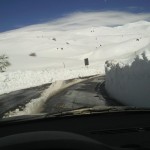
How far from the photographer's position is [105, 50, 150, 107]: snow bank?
510 inches

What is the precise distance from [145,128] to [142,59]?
9944 mm

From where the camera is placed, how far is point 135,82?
568 inches

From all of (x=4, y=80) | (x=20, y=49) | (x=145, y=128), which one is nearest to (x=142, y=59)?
(x=145, y=128)

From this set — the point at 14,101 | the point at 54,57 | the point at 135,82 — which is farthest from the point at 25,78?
the point at 54,57

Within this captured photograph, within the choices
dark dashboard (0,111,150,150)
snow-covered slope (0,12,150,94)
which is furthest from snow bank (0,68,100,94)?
dark dashboard (0,111,150,150)

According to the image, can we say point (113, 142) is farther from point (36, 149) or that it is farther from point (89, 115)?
point (89, 115)

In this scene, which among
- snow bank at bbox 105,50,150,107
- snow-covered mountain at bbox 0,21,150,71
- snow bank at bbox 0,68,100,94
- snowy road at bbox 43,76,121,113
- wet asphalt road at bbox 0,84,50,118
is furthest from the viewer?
snow-covered mountain at bbox 0,21,150,71

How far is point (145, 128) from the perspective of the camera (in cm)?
382

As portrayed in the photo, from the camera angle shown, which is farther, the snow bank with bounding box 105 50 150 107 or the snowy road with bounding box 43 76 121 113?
the snowy road with bounding box 43 76 121 113

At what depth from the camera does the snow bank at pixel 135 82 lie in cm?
1296

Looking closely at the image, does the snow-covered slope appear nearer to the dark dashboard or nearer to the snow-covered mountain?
the snow-covered mountain

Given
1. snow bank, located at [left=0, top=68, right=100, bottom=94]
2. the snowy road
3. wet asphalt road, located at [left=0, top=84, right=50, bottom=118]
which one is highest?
snow bank, located at [left=0, top=68, right=100, bottom=94]

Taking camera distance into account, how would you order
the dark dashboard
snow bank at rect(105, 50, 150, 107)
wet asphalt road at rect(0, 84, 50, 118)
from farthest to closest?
1. wet asphalt road at rect(0, 84, 50, 118)
2. snow bank at rect(105, 50, 150, 107)
3. the dark dashboard

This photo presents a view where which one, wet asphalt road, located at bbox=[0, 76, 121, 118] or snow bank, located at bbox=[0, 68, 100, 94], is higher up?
snow bank, located at bbox=[0, 68, 100, 94]
